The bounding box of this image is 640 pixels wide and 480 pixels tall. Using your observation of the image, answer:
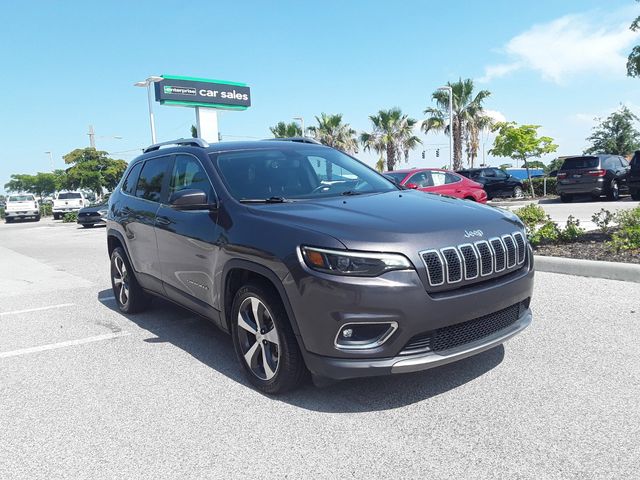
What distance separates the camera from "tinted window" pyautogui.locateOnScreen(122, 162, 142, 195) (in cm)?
581

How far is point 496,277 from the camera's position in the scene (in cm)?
342

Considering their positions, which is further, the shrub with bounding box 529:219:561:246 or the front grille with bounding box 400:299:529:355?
the shrub with bounding box 529:219:561:246

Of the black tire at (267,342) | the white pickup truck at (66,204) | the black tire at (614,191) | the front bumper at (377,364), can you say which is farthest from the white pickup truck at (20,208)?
the front bumper at (377,364)

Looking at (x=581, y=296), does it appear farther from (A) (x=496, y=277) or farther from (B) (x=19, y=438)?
(B) (x=19, y=438)

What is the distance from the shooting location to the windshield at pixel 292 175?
Result: 414cm

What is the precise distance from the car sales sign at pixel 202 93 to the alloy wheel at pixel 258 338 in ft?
112

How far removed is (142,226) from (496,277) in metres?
3.40

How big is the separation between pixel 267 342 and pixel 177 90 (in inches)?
1390

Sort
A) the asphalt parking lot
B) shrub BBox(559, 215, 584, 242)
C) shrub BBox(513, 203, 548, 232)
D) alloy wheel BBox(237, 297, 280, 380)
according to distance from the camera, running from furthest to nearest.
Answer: shrub BBox(513, 203, 548, 232)
shrub BBox(559, 215, 584, 242)
alloy wheel BBox(237, 297, 280, 380)
the asphalt parking lot

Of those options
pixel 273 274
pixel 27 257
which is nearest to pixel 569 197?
pixel 27 257

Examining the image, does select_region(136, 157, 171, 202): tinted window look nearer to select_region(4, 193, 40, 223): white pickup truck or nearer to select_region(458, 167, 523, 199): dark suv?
select_region(458, 167, 523, 199): dark suv

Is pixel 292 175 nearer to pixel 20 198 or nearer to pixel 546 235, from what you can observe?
pixel 546 235

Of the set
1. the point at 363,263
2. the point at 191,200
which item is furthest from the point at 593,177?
the point at 363,263

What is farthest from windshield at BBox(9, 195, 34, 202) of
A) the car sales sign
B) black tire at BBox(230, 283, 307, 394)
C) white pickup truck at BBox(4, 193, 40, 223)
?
black tire at BBox(230, 283, 307, 394)
